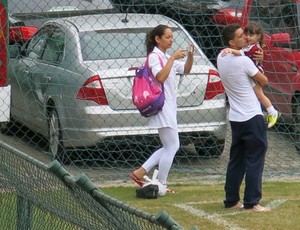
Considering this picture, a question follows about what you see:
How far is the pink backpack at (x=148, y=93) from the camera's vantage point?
8.29m

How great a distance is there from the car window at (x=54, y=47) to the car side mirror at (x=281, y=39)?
212 cm

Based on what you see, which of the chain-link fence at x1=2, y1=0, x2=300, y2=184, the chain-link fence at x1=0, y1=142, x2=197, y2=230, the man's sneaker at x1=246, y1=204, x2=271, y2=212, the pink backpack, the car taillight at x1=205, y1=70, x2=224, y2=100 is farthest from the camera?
the car taillight at x1=205, y1=70, x2=224, y2=100

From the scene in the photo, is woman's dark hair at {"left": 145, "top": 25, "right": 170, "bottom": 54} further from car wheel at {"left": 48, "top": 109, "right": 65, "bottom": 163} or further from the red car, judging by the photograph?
the red car

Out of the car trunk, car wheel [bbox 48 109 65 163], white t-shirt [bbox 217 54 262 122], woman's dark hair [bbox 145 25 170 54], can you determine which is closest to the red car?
the car trunk

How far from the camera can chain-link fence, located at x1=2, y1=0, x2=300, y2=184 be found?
32.0ft

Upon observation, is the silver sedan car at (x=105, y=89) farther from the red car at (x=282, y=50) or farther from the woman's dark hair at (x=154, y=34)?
the woman's dark hair at (x=154, y=34)

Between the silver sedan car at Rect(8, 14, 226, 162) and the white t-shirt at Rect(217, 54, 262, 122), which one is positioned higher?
the white t-shirt at Rect(217, 54, 262, 122)

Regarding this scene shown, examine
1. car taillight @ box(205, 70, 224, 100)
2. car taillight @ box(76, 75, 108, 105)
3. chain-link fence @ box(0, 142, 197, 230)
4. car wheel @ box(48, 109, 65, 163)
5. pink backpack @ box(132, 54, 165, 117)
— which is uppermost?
chain-link fence @ box(0, 142, 197, 230)

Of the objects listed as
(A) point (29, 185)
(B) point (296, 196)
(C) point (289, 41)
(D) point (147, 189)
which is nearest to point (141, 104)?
(D) point (147, 189)

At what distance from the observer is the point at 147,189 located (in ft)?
28.3

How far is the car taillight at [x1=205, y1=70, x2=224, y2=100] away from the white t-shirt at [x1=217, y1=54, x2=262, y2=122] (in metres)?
2.32

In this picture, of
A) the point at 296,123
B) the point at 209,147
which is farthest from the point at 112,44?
the point at 296,123

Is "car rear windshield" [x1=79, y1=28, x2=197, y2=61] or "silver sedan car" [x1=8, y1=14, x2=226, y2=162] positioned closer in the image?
"silver sedan car" [x1=8, y1=14, x2=226, y2=162]

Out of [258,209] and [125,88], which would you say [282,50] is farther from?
[258,209]
